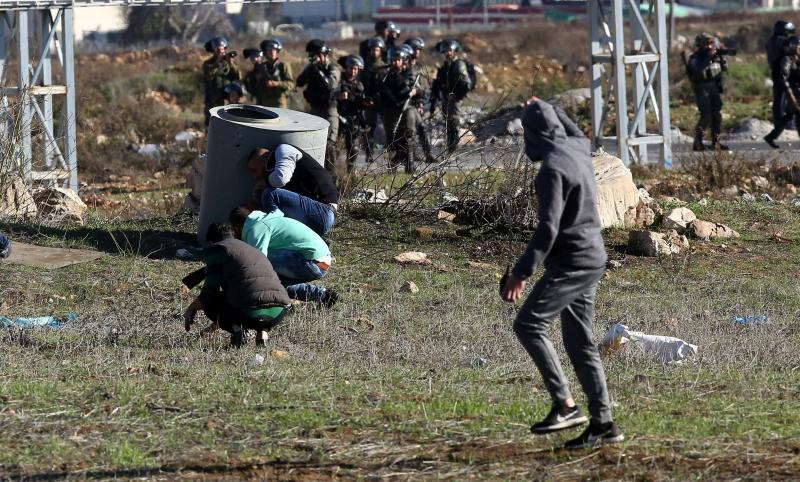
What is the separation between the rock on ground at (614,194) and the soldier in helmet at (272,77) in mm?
6315

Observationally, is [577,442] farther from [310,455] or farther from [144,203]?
[144,203]

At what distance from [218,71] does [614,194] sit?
7.86 metres

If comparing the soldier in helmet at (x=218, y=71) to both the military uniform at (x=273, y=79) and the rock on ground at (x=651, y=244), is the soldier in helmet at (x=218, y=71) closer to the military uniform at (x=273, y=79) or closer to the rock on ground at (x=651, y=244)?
the military uniform at (x=273, y=79)

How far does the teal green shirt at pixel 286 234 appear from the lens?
873 centimetres

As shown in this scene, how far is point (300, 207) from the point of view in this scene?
9.76 metres

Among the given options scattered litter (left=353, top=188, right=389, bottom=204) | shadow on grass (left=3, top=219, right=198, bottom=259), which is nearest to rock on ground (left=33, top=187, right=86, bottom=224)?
shadow on grass (left=3, top=219, right=198, bottom=259)

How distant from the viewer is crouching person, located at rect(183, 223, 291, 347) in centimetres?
802

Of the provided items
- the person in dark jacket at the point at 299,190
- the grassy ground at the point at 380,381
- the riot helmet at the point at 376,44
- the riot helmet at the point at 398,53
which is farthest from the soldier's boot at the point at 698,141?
the person in dark jacket at the point at 299,190

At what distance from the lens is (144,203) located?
15898 mm

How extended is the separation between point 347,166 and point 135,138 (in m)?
12.7

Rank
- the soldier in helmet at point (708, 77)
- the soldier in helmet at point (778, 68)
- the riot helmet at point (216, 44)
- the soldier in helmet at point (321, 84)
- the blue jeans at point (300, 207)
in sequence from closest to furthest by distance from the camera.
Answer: the blue jeans at point (300, 207) → the soldier in helmet at point (321, 84) → the riot helmet at point (216, 44) → the soldier in helmet at point (778, 68) → the soldier in helmet at point (708, 77)

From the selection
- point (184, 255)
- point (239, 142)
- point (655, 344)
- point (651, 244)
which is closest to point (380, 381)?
point (655, 344)

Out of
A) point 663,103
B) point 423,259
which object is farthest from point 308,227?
point 663,103

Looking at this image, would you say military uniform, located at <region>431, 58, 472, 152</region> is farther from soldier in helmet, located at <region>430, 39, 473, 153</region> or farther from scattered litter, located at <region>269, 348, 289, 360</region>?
scattered litter, located at <region>269, 348, 289, 360</region>
